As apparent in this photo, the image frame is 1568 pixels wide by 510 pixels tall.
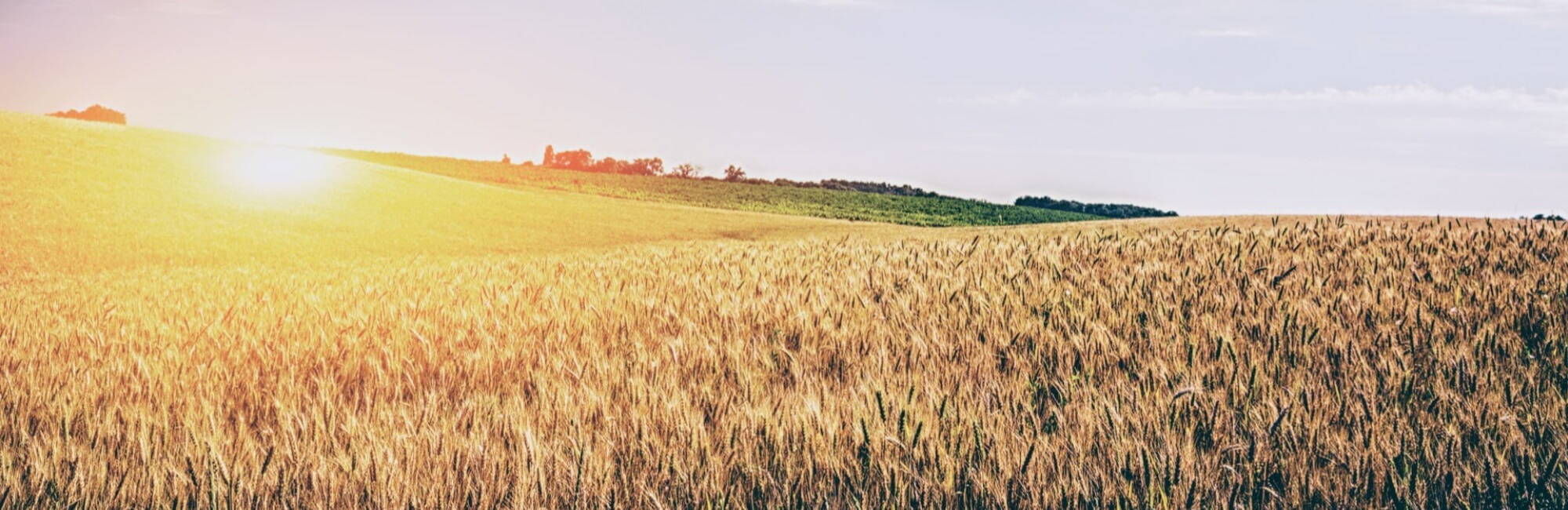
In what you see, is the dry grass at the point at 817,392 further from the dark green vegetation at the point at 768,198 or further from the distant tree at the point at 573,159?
the distant tree at the point at 573,159

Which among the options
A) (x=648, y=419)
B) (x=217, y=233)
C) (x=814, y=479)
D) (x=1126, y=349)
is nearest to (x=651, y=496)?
(x=814, y=479)

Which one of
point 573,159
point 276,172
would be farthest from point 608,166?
point 276,172

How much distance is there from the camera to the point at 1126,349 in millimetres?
4184

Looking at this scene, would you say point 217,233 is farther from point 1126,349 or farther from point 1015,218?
point 1015,218

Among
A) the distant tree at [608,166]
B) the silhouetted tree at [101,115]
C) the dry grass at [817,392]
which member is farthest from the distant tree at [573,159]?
the dry grass at [817,392]

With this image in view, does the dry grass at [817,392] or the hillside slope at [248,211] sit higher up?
the dry grass at [817,392]

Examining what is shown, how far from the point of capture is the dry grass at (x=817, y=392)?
2445 mm

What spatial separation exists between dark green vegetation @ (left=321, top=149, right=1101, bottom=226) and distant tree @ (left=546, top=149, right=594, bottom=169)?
49.4 feet

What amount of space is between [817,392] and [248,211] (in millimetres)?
24754

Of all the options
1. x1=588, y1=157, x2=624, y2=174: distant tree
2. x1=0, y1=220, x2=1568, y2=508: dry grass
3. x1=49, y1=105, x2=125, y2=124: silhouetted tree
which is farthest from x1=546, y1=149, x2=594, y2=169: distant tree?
x1=0, y1=220, x2=1568, y2=508: dry grass

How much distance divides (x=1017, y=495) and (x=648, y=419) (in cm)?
123

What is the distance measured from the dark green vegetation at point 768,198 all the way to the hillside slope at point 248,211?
2830cm

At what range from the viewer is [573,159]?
118m

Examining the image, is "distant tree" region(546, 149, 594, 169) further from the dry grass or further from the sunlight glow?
the dry grass
